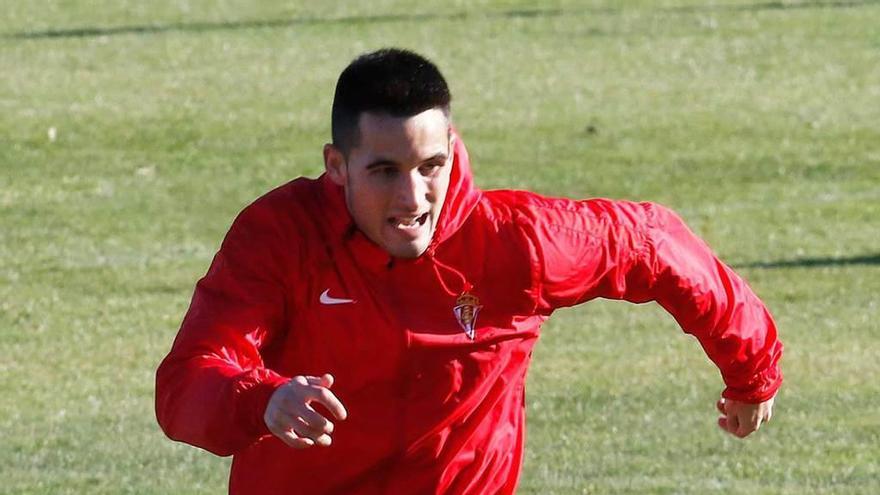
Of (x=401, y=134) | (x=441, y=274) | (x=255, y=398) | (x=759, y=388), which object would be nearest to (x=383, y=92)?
(x=401, y=134)

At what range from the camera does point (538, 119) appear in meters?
17.9

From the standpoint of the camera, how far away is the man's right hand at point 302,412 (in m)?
4.38

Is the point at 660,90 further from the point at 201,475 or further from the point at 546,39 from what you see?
the point at 201,475

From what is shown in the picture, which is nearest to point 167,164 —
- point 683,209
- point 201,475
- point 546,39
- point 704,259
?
point 683,209

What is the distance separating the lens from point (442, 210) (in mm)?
5352

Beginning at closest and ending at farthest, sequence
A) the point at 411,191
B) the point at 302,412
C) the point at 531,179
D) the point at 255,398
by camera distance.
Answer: the point at 302,412 < the point at 255,398 < the point at 411,191 < the point at 531,179

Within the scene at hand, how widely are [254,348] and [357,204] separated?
45 centimetres

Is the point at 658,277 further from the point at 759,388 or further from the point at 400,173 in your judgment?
the point at 400,173

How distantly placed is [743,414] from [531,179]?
34.0 ft

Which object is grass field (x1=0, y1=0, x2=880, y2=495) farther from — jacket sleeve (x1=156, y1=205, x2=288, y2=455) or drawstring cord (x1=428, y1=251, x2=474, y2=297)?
jacket sleeve (x1=156, y1=205, x2=288, y2=455)

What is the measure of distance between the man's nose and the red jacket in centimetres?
22

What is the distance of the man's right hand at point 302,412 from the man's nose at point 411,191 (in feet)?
2.50

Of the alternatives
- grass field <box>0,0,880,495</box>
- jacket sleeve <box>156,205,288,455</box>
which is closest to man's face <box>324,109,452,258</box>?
jacket sleeve <box>156,205,288,455</box>

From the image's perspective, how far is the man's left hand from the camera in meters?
5.84
